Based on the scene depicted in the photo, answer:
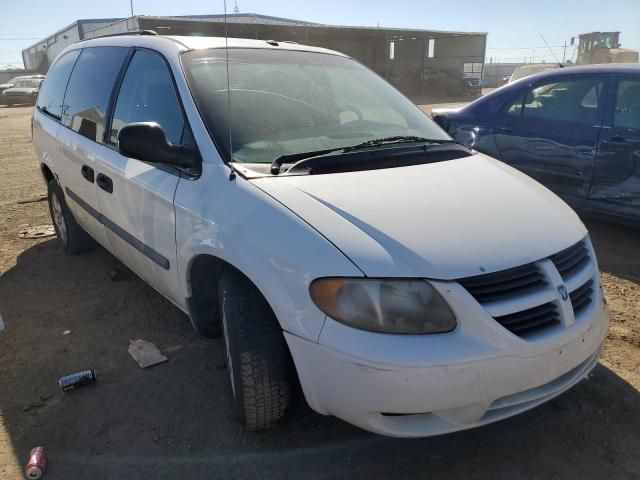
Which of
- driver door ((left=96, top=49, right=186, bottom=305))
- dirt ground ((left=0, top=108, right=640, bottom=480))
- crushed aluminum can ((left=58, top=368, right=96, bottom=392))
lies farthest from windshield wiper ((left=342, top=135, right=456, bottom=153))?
crushed aluminum can ((left=58, top=368, right=96, bottom=392))

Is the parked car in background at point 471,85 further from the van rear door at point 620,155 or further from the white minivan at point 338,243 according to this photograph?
the white minivan at point 338,243

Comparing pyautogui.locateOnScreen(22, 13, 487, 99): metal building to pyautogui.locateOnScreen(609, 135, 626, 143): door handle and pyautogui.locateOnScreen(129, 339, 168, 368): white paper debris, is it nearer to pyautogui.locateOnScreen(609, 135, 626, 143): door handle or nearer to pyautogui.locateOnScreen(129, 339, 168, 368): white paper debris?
pyautogui.locateOnScreen(609, 135, 626, 143): door handle

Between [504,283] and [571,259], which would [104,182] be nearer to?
[504,283]

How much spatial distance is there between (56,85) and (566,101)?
4.58 m

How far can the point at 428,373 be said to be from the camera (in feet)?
5.58

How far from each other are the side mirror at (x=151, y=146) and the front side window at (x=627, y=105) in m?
3.81

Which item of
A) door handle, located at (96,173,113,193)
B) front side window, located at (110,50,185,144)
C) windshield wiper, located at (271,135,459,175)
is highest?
front side window, located at (110,50,185,144)

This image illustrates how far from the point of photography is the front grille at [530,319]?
5.95 feet

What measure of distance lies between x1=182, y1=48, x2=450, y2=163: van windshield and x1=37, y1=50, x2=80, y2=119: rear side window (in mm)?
1959

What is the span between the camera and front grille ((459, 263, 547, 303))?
1800 mm

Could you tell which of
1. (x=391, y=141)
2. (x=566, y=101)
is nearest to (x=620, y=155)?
(x=566, y=101)

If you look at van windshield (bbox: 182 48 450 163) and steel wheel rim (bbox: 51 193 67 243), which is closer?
van windshield (bbox: 182 48 450 163)

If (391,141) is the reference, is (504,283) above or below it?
below

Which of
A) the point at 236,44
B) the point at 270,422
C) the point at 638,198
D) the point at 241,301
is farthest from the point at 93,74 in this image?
the point at 638,198
